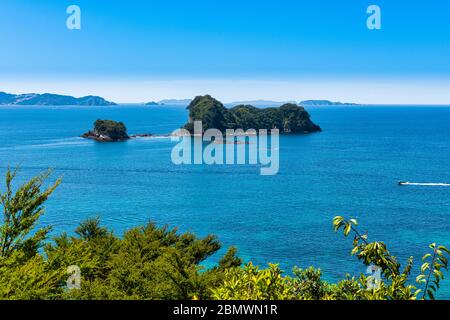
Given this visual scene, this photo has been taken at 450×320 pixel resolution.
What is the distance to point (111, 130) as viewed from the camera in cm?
13462

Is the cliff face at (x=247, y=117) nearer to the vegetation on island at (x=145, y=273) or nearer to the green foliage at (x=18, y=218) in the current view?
the vegetation on island at (x=145, y=273)

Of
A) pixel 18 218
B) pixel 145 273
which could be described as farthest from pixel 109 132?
pixel 18 218

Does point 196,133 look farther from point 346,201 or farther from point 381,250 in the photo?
point 381,250

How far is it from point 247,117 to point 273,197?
9827 cm

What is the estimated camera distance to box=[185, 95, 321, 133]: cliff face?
509 feet

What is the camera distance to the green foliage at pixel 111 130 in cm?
13488

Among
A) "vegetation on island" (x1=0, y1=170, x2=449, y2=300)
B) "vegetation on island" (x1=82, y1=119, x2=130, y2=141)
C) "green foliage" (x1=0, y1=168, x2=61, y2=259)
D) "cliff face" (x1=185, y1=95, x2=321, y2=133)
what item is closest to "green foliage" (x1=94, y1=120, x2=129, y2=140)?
"vegetation on island" (x1=82, y1=119, x2=130, y2=141)

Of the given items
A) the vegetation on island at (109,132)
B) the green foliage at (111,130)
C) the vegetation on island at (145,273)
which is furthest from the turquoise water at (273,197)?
the vegetation on island at (145,273)

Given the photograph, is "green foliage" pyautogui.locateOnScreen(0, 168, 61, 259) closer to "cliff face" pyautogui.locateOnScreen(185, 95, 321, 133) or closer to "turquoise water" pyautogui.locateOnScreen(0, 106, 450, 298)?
"turquoise water" pyautogui.locateOnScreen(0, 106, 450, 298)

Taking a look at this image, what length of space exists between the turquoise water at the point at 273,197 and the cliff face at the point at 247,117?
139 feet

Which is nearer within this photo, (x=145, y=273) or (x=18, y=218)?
(x=18, y=218)

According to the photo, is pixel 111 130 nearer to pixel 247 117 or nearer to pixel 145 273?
pixel 247 117
